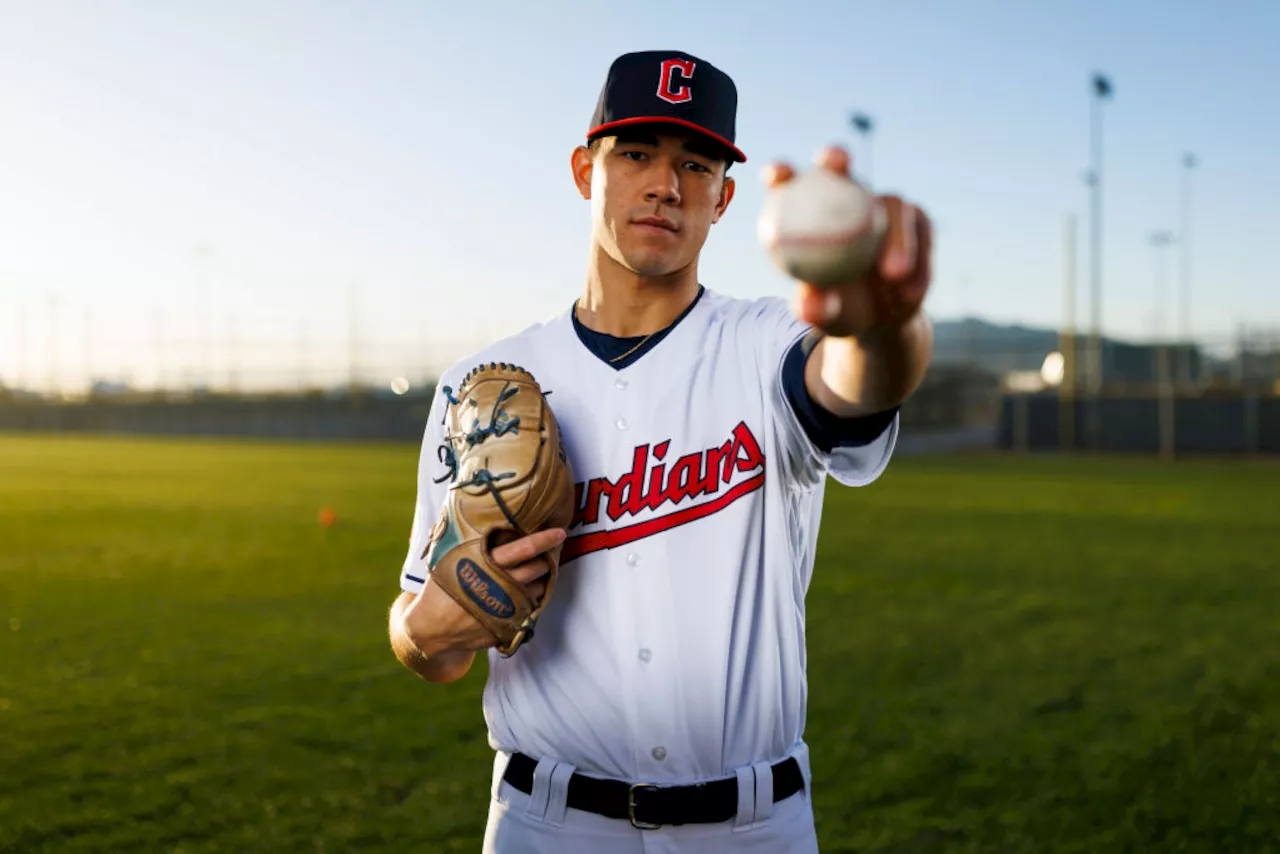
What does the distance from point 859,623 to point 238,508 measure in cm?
1047

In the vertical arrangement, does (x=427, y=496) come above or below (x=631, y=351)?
below

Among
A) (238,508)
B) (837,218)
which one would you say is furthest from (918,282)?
(238,508)

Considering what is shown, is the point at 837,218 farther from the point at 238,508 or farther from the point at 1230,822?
the point at 238,508

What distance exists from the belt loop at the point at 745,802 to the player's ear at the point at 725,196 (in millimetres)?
1041

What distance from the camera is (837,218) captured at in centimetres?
128

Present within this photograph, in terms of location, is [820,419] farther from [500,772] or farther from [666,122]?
[500,772]

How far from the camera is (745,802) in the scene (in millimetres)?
1984

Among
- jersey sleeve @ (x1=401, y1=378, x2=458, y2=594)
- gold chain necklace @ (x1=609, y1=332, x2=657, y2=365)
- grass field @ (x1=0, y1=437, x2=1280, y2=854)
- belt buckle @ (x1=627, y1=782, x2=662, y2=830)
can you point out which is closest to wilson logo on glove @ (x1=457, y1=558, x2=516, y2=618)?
jersey sleeve @ (x1=401, y1=378, x2=458, y2=594)

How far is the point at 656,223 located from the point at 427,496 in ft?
2.34

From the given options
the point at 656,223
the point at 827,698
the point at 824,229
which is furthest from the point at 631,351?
the point at 827,698

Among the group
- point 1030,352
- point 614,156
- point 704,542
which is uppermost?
point 1030,352

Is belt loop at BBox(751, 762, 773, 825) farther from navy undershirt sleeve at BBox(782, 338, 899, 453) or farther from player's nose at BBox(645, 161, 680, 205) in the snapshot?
player's nose at BBox(645, 161, 680, 205)

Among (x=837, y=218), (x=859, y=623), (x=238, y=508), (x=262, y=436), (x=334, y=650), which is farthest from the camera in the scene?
(x=262, y=436)

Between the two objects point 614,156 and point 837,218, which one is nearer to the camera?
point 837,218
